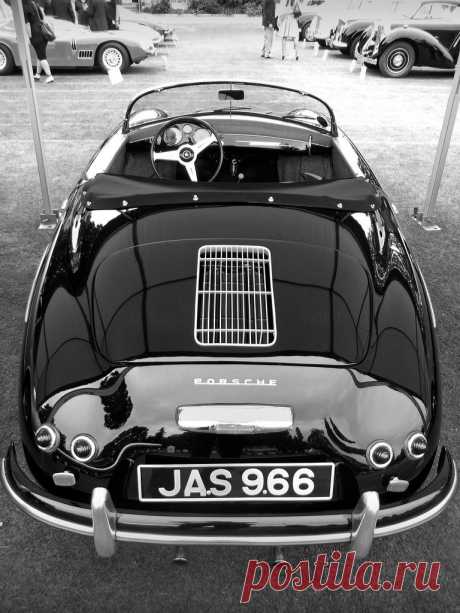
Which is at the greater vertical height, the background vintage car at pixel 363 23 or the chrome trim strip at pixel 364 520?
the background vintage car at pixel 363 23

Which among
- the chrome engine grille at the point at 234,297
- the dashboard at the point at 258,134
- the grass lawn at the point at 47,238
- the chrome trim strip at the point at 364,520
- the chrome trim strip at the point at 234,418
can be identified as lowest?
the grass lawn at the point at 47,238

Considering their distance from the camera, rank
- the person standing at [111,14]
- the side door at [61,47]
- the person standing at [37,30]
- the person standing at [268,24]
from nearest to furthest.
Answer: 1. the person standing at [37,30]
2. the side door at [61,47]
3. the person standing at [111,14]
4. the person standing at [268,24]

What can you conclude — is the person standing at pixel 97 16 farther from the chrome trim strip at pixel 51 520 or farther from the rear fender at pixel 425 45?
the chrome trim strip at pixel 51 520

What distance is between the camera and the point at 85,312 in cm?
209

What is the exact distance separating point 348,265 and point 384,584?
4.16ft

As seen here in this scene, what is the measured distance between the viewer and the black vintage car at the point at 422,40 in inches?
436

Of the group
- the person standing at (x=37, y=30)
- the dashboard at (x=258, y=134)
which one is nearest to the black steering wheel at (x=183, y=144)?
the dashboard at (x=258, y=134)

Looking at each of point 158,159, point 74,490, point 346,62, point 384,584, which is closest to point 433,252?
point 158,159

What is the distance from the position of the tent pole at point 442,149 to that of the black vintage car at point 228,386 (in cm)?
289

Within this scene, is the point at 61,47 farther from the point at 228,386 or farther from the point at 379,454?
the point at 379,454

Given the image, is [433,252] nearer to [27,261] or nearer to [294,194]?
[294,194]

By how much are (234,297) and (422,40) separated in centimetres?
1115

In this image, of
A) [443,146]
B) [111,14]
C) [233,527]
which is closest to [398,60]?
[111,14]

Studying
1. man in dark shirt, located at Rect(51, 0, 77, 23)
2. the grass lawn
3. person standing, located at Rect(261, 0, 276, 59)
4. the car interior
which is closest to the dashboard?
the car interior
